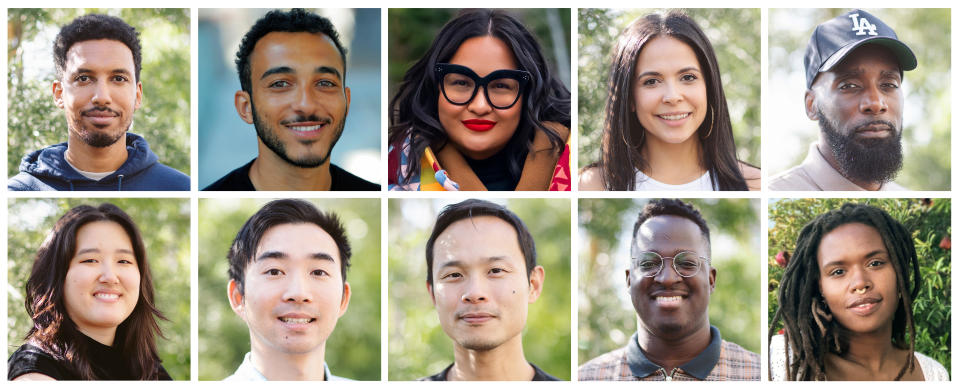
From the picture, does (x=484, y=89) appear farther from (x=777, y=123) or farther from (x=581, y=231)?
(x=777, y=123)

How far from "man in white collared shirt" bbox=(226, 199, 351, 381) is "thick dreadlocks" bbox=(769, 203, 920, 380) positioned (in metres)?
2.11

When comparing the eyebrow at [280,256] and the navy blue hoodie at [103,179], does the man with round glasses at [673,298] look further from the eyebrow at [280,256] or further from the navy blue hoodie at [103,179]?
the navy blue hoodie at [103,179]

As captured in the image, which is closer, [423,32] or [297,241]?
[297,241]

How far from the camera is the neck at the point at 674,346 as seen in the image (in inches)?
189

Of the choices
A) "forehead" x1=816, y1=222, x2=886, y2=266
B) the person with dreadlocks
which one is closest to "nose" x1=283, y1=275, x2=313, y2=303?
the person with dreadlocks

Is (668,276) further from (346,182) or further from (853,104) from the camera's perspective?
(346,182)

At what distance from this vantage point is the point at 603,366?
16.1ft

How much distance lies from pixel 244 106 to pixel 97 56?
0.72 m

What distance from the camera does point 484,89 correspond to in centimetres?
464

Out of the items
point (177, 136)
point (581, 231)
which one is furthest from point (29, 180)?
point (581, 231)

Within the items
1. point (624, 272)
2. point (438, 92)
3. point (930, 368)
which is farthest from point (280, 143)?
point (930, 368)

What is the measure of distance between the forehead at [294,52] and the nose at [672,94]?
1.50 meters

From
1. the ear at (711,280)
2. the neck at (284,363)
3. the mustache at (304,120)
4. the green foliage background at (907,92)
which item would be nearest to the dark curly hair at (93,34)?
the mustache at (304,120)

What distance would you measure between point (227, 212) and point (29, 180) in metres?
0.92
